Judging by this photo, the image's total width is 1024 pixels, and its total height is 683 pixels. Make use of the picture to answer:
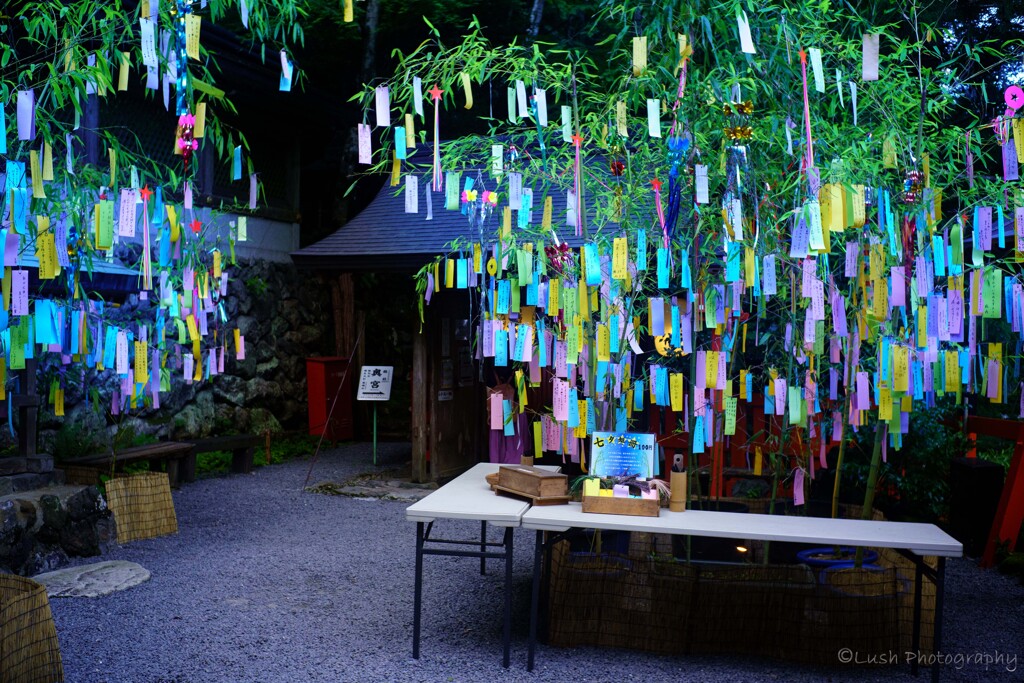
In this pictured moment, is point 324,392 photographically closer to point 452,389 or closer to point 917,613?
point 452,389

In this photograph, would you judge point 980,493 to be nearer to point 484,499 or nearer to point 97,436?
point 484,499

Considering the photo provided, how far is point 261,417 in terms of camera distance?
9617mm

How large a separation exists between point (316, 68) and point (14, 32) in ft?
14.8

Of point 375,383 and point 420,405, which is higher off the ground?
point 375,383

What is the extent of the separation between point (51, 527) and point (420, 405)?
3106 mm

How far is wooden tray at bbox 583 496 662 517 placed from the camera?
3439 mm

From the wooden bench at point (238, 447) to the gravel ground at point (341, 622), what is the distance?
189cm

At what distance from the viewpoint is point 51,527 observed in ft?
16.2

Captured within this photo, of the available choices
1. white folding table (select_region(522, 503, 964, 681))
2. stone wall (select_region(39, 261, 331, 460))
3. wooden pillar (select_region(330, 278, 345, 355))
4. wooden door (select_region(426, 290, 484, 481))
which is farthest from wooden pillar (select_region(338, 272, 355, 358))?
white folding table (select_region(522, 503, 964, 681))

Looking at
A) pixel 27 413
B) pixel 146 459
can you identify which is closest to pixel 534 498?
pixel 27 413

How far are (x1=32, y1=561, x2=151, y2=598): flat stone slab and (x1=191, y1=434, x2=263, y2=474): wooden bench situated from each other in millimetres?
2997

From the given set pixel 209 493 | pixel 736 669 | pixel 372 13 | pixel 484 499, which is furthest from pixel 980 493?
pixel 372 13

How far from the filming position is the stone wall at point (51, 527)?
4.63 metres

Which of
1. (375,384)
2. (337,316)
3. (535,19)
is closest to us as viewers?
(375,384)
